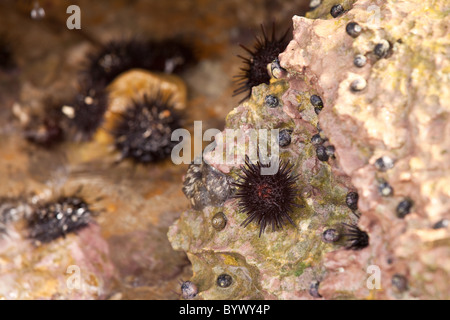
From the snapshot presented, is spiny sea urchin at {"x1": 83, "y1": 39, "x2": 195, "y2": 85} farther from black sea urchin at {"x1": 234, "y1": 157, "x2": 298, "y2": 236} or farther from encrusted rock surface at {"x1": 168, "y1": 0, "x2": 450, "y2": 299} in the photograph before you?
black sea urchin at {"x1": 234, "y1": 157, "x2": 298, "y2": 236}

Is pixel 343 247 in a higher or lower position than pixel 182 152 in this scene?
lower

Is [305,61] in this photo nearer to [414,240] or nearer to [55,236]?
[414,240]

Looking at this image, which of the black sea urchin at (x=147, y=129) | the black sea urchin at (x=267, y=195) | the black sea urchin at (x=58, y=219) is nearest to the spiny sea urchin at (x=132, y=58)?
the black sea urchin at (x=147, y=129)

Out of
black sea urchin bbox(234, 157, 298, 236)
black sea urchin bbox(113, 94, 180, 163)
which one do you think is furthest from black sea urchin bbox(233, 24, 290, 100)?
black sea urchin bbox(113, 94, 180, 163)

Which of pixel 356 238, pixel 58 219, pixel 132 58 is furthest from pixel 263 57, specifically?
pixel 58 219
